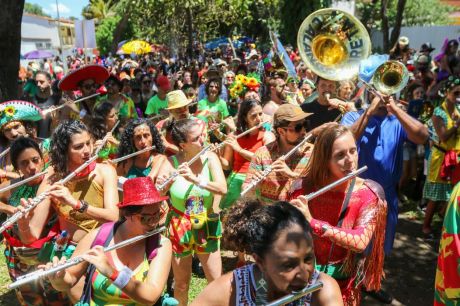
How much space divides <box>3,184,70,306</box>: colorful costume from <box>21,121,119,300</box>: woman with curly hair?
0.07 meters

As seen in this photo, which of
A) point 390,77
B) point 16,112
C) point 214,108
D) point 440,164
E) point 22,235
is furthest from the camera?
point 214,108

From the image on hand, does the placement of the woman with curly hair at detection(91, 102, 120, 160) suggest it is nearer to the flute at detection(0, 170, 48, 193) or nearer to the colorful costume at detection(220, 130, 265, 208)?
the colorful costume at detection(220, 130, 265, 208)

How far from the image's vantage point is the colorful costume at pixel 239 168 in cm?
499

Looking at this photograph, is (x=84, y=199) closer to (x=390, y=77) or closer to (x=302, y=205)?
(x=302, y=205)

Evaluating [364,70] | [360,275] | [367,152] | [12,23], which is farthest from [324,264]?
[12,23]

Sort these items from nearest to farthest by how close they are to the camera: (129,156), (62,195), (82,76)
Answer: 1. (62,195)
2. (129,156)
3. (82,76)

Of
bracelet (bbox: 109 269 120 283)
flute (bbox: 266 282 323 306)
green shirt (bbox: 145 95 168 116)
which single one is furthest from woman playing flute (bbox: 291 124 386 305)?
green shirt (bbox: 145 95 168 116)

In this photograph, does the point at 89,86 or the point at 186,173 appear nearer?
the point at 186,173

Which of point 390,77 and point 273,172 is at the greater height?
point 390,77

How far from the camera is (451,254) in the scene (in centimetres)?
224

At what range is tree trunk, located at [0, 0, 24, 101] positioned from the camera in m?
6.48

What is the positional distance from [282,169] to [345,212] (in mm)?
902

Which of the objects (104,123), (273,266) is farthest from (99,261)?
(104,123)

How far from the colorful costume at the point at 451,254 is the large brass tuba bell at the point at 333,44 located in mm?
2716
